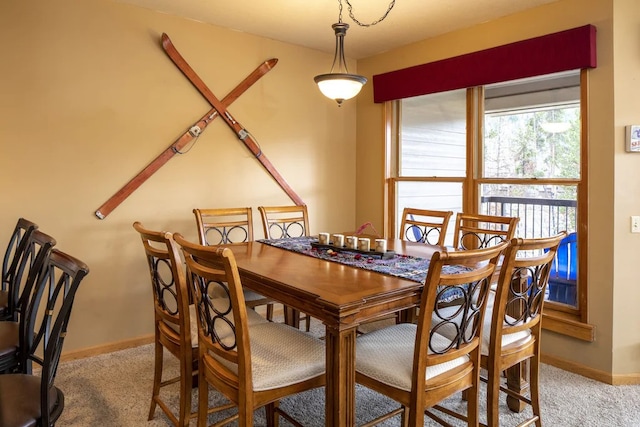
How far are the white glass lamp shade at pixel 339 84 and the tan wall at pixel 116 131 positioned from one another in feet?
4.35

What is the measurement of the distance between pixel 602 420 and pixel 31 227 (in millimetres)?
3069

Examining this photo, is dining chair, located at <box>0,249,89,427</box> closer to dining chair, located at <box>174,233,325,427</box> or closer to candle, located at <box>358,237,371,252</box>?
dining chair, located at <box>174,233,325,427</box>

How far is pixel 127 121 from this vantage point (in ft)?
10.5

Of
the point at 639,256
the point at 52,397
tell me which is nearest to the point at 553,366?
the point at 639,256

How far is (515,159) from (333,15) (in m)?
1.73

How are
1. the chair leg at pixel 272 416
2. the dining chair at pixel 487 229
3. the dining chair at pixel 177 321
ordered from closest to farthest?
1. the dining chair at pixel 177 321
2. the chair leg at pixel 272 416
3. the dining chair at pixel 487 229

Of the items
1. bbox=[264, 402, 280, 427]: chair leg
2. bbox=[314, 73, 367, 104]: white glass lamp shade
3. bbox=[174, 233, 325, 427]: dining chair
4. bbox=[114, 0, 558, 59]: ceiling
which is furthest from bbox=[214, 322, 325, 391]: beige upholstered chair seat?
bbox=[114, 0, 558, 59]: ceiling

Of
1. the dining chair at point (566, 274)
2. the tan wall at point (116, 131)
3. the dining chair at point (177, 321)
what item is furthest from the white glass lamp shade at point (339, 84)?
the dining chair at point (566, 274)

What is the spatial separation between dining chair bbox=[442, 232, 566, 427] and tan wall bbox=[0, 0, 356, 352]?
2.27 meters

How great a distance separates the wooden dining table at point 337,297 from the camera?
5.33 feet

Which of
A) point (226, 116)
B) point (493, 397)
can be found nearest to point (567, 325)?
point (493, 397)

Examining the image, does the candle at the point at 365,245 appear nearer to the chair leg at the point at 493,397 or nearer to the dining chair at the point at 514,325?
the dining chair at the point at 514,325

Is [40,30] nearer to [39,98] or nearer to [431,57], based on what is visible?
[39,98]

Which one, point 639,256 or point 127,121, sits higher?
point 127,121
